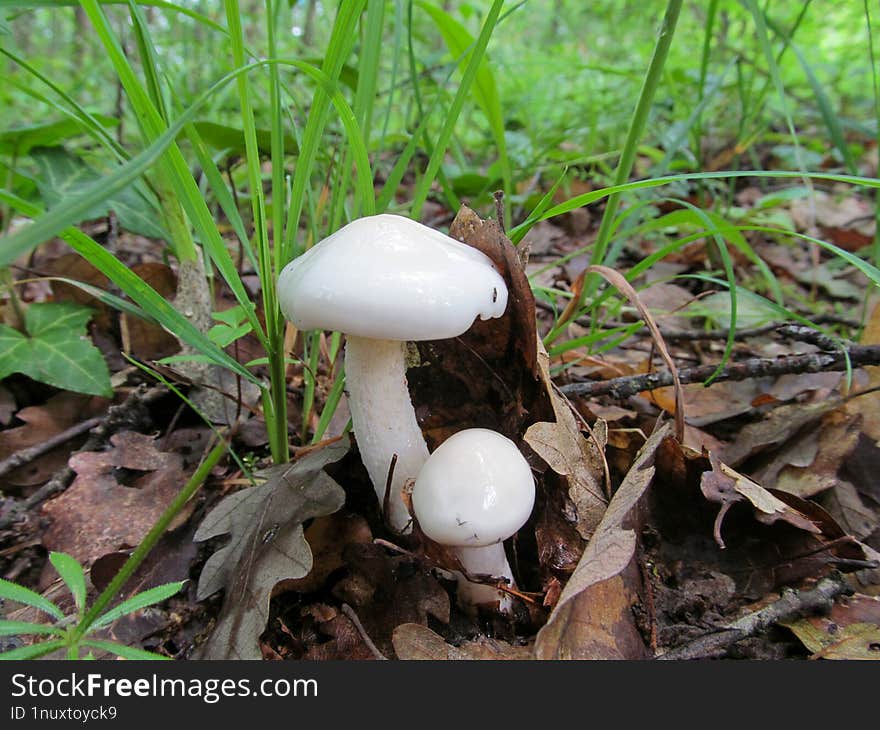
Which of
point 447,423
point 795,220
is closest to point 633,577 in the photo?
point 447,423

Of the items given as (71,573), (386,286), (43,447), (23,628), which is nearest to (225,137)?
(43,447)

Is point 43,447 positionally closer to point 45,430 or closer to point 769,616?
point 45,430

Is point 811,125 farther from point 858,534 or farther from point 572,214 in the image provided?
point 858,534

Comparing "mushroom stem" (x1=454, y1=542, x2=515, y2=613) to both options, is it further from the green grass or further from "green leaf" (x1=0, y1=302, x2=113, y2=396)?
"green leaf" (x1=0, y1=302, x2=113, y2=396)

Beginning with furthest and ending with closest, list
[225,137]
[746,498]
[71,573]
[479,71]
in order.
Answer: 1. [225,137]
2. [479,71]
3. [746,498]
4. [71,573]

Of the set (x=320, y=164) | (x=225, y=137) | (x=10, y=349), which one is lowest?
(x=10, y=349)

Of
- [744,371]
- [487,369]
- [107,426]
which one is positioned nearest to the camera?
[487,369]
